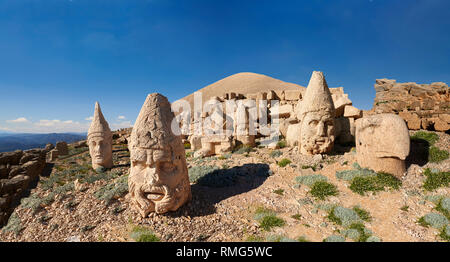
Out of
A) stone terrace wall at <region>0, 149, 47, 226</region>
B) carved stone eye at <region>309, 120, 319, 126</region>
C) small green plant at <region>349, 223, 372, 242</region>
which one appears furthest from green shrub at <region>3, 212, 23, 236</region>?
carved stone eye at <region>309, 120, 319, 126</region>

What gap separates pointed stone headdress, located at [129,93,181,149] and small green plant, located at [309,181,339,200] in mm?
4746

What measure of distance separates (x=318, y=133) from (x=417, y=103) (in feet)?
26.3

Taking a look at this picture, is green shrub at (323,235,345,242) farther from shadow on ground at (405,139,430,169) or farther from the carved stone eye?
the carved stone eye

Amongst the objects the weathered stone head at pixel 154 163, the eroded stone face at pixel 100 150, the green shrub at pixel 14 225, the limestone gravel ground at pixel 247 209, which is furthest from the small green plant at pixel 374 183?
the eroded stone face at pixel 100 150

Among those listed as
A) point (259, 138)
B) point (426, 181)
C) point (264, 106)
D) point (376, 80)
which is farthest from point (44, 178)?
point (376, 80)

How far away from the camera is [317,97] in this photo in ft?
29.0

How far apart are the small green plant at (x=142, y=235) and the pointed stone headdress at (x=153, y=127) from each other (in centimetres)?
210

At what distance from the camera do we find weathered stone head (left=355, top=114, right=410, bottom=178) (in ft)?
21.7

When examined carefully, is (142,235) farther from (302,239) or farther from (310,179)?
(310,179)

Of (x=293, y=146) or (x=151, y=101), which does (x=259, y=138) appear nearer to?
(x=293, y=146)

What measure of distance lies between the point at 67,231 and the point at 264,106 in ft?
46.0

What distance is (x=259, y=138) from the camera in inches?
543

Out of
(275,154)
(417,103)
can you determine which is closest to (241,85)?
(417,103)

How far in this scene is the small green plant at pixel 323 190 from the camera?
6.62 metres
